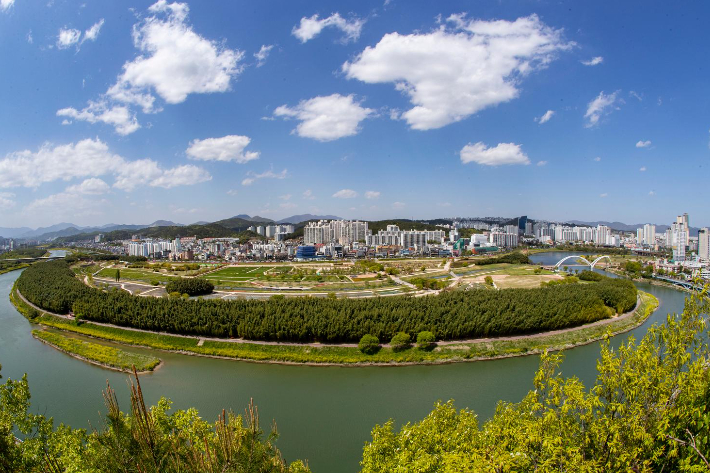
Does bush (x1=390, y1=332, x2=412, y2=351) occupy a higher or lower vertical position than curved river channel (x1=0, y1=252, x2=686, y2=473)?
higher

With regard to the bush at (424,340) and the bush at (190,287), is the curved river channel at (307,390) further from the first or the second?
the bush at (190,287)

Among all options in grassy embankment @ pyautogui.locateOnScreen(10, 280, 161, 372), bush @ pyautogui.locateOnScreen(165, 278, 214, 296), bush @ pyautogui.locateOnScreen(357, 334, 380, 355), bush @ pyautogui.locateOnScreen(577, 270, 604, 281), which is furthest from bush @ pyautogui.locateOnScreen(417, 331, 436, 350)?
bush @ pyautogui.locateOnScreen(577, 270, 604, 281)

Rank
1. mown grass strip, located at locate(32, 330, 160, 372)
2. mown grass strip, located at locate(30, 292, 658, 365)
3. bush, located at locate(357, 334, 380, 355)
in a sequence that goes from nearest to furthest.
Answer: mown grass strip, located at locate(32, 330, 160, 372), mown grass strip, located at locate(30, 292, 658, 365), bush, located at locate(357, 334, 380, 355)

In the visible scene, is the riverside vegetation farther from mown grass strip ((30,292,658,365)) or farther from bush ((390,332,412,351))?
bush ((390,332,412,351))

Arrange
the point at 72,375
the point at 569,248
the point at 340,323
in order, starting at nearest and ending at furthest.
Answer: the point at 72,375 < the point at 340,323 < the point at 569,248

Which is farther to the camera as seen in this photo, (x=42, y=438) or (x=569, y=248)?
Result: (x=569, y=248)

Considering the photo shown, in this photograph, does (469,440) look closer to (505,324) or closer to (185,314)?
(505,324)

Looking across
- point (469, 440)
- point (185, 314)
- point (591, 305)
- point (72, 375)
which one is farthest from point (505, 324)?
point (72, 375)

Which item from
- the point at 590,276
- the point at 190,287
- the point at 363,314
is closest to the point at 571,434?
the point at 363,314
